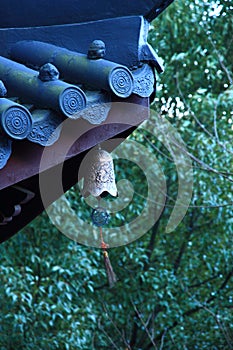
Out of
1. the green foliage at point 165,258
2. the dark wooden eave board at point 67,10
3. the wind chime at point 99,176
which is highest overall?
the dark wooden eave board at point 67,10

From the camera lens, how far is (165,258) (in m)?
7.35

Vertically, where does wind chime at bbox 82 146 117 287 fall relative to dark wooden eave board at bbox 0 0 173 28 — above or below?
below

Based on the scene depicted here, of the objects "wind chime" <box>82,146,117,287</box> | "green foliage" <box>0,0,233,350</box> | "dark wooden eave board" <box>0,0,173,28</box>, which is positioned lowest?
"green foliage" <box>0,0,233,350</box>

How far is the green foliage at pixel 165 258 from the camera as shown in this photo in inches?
224

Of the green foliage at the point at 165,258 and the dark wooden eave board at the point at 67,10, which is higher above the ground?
the dark wooden eave board at the point at 67,10

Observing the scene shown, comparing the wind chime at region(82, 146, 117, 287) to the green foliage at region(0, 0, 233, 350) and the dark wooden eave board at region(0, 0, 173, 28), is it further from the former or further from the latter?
the green foliage at region(0, 0, 233, 350)

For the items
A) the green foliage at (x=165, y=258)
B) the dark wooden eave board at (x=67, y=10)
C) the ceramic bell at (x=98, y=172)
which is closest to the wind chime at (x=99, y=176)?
the ceramic bell at (x=98, y=172)

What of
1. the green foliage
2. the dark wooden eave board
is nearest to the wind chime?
the dark wooden eave board

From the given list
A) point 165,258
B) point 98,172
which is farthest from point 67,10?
point 165,258

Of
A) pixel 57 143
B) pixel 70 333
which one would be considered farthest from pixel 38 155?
pixel 70 333

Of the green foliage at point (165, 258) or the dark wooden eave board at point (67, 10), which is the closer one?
the dark wooden eave board at point (67, 10)

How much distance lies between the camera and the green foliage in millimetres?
5688

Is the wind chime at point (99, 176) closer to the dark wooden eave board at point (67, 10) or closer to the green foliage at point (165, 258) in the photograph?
the dark wooden eave board at point (67, 10)

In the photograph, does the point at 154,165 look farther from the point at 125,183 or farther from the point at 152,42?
the point at 152,42
